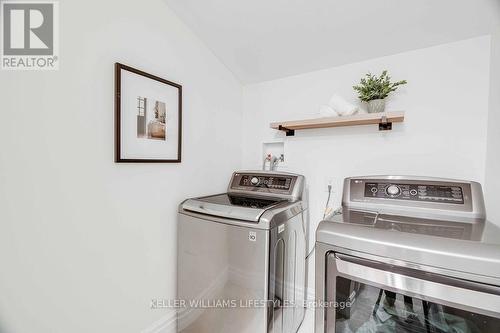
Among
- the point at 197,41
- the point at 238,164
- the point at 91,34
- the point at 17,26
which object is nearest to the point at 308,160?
the point at 238,164

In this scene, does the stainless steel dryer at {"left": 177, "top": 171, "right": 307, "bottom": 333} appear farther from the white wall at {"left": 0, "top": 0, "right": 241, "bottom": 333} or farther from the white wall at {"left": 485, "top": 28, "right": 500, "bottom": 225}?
the white wall at {"left": 485, "top": 28, "right": 500, "bottom": 225}

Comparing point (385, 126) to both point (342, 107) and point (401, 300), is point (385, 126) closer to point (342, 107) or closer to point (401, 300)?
point (342, 107)

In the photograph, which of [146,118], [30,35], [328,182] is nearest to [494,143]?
[328,182]

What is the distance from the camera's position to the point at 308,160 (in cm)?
170

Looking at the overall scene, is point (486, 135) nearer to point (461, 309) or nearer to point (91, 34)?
point (461, 309)

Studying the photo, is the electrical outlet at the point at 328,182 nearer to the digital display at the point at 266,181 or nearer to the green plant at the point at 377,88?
the digital display at the point at 266,181

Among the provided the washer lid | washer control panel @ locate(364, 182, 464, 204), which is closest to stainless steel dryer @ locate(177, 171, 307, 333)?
the washer lid

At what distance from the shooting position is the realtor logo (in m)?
0.85

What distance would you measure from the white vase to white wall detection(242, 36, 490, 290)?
150 millimetres

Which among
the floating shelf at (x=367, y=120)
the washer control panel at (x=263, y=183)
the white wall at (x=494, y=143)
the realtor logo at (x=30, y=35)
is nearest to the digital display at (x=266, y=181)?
the washer control panel at (x=263, y=183)

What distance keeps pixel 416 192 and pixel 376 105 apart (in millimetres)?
535

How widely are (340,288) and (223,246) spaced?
0.57m

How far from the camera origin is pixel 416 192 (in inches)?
42.7

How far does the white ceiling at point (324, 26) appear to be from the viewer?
1.11m
